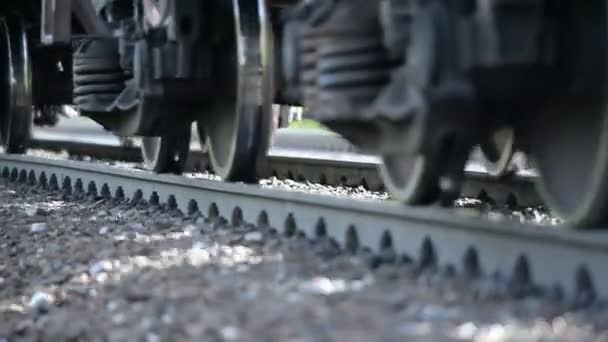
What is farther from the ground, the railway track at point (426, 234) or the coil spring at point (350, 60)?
the coil spring at point (350, 60)

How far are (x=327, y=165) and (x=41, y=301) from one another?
3.57m

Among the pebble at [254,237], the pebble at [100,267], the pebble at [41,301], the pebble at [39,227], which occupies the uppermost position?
the pebble at [254,237]

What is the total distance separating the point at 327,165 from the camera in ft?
22.5

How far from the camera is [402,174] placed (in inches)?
157

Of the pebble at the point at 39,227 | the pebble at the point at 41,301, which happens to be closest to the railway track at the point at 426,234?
the pebble at the point at 39,227

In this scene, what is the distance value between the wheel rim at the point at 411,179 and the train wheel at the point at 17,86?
4.59 meters

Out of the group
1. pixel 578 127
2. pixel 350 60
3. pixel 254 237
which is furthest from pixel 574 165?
pixel 254 237

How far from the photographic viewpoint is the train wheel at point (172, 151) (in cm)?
588

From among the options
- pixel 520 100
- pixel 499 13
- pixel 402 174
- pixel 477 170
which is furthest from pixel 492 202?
pixel 499 13

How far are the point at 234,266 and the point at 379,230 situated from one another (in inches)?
20.5

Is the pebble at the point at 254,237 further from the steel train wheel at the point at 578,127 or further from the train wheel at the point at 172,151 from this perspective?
the train wheel at the point at 172,151

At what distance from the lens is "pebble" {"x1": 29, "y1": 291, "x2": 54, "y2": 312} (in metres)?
3.41

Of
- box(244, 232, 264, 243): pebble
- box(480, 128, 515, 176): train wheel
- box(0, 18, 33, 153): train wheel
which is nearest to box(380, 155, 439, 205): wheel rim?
box(244, 232, 264, 243): pebble

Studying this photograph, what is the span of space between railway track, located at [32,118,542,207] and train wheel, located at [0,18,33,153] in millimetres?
1002
